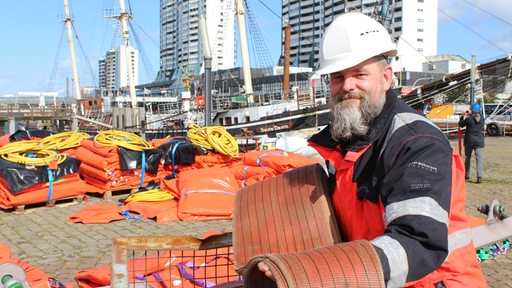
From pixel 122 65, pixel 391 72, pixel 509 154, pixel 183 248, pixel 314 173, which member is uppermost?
pixel 122 65

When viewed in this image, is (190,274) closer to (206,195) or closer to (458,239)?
(458,239)

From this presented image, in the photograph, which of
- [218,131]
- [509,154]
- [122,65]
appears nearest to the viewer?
[218,131]

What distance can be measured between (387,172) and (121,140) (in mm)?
7859

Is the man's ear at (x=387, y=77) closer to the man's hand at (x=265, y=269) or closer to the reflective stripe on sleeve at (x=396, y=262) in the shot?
the reflective stripe on sleeve at (x=396, y=262)

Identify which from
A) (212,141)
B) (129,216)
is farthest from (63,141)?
(129,216)

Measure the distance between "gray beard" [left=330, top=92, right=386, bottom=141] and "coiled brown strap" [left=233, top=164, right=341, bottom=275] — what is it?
0.26 metres

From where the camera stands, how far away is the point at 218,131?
968cm

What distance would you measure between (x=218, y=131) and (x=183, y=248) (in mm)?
7338

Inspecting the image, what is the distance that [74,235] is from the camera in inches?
242

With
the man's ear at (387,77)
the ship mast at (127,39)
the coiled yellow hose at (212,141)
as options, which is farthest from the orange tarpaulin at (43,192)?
the ship mast at (127,39)

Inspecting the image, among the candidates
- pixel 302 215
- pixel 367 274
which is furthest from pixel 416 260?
pixel 302 215

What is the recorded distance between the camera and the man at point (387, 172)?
4.64 ft

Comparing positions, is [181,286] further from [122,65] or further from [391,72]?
[122,65]

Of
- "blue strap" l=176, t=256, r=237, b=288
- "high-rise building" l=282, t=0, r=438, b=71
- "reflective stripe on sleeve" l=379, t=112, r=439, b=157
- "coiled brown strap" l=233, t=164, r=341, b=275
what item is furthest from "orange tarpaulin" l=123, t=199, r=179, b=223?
"high-rise building" l=282, t=0, r=438, b=71
